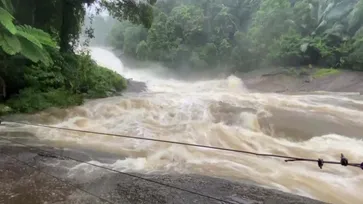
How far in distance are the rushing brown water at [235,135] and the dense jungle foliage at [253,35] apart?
9.08m

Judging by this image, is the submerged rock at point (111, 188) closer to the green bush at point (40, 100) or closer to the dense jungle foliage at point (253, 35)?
the green bush at point (40, 100)

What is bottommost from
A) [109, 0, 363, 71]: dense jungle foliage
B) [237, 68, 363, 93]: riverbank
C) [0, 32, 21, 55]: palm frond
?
[0, 32, 21, 55]: palm frond

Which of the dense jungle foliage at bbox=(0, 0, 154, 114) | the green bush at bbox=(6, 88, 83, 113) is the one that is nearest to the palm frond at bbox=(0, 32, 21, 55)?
the dense jungle foliage at bbox=(0, 0, 154, 114)

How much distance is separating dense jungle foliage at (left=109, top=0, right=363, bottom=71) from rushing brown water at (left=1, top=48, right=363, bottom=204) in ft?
29.8

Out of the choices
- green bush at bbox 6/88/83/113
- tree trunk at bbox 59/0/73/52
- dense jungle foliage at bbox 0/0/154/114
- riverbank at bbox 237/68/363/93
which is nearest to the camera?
green bush at bbox 6/88/83/113

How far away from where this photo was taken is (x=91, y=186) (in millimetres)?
4738

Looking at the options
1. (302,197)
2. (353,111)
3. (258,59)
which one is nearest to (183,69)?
(258,59)

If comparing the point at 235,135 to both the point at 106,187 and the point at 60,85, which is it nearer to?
the point at 106,187

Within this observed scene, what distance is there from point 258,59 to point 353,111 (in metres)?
15.4

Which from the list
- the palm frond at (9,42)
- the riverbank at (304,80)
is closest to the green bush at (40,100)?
the palm frond at (9,42)

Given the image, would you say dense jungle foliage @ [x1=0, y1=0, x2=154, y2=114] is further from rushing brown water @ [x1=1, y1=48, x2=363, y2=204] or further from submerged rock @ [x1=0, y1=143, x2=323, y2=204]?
submerged rock @ [x1=0, y1=143, x2=323, y2=204]

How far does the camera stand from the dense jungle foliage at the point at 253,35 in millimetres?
23047

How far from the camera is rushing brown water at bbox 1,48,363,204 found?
19.4 ft

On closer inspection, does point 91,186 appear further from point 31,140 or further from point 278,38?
point 278,38
